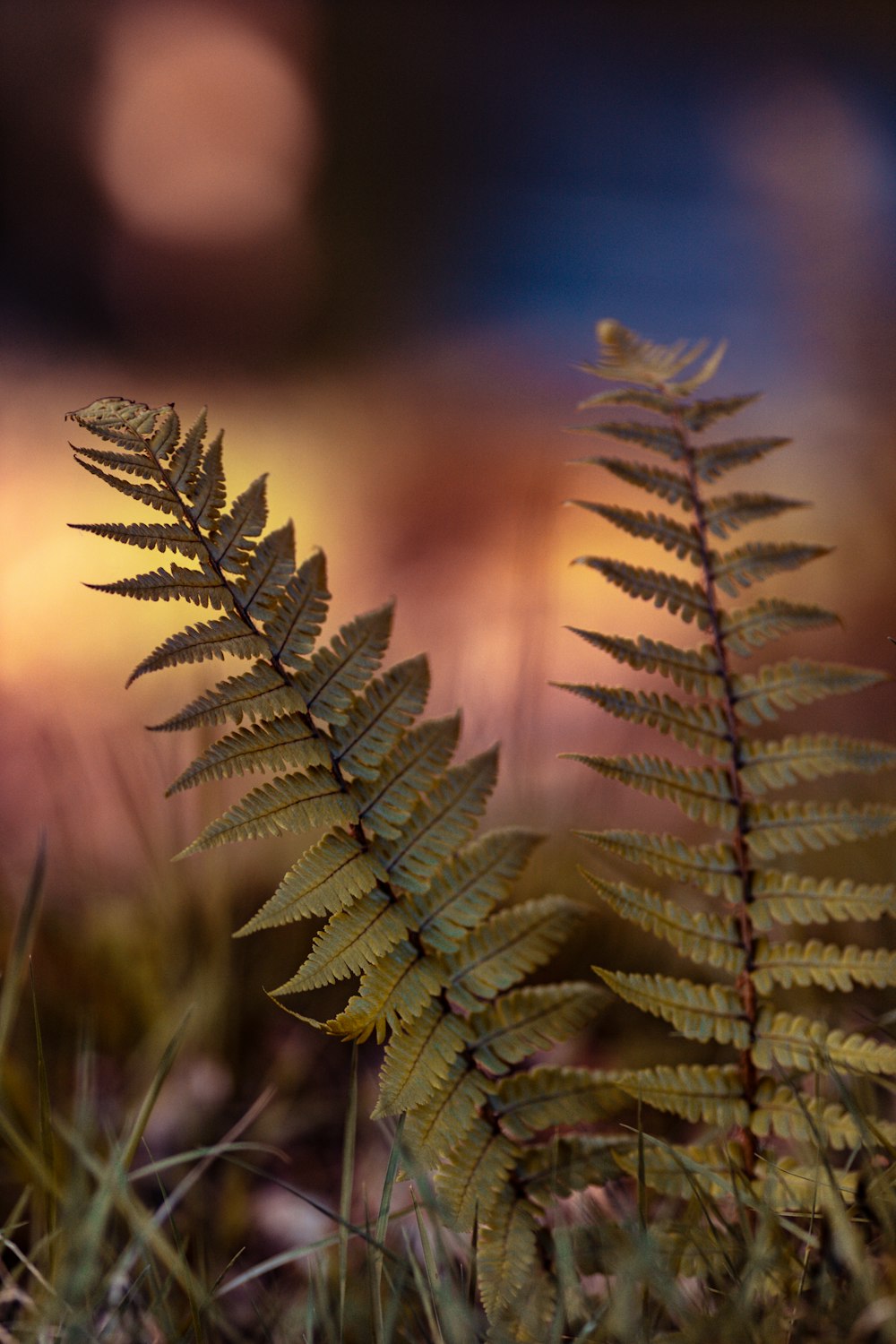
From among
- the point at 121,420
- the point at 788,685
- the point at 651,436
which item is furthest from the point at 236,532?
the point at 788,685

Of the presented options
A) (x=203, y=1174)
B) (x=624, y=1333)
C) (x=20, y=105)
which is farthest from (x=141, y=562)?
(x=20, y=105)

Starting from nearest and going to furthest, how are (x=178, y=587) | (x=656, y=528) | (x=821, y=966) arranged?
(x=178, y=587) → (x=821, y=966) → (x=656, y=528)

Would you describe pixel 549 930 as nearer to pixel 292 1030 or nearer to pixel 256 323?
pixel 292 1030

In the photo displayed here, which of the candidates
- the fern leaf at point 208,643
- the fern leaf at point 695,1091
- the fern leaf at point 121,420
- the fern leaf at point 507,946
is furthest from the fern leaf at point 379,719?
the fern leaf at point 695,1091

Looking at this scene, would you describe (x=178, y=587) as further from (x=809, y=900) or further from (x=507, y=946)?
(x=809, y=900)

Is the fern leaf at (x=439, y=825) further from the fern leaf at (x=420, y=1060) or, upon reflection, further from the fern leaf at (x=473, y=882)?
the fern leaf at (x=420, y=1060)

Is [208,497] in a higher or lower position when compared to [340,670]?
higher

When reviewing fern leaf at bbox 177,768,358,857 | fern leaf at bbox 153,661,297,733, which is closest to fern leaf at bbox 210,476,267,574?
fern leaf at bbox 153,661,297,733
